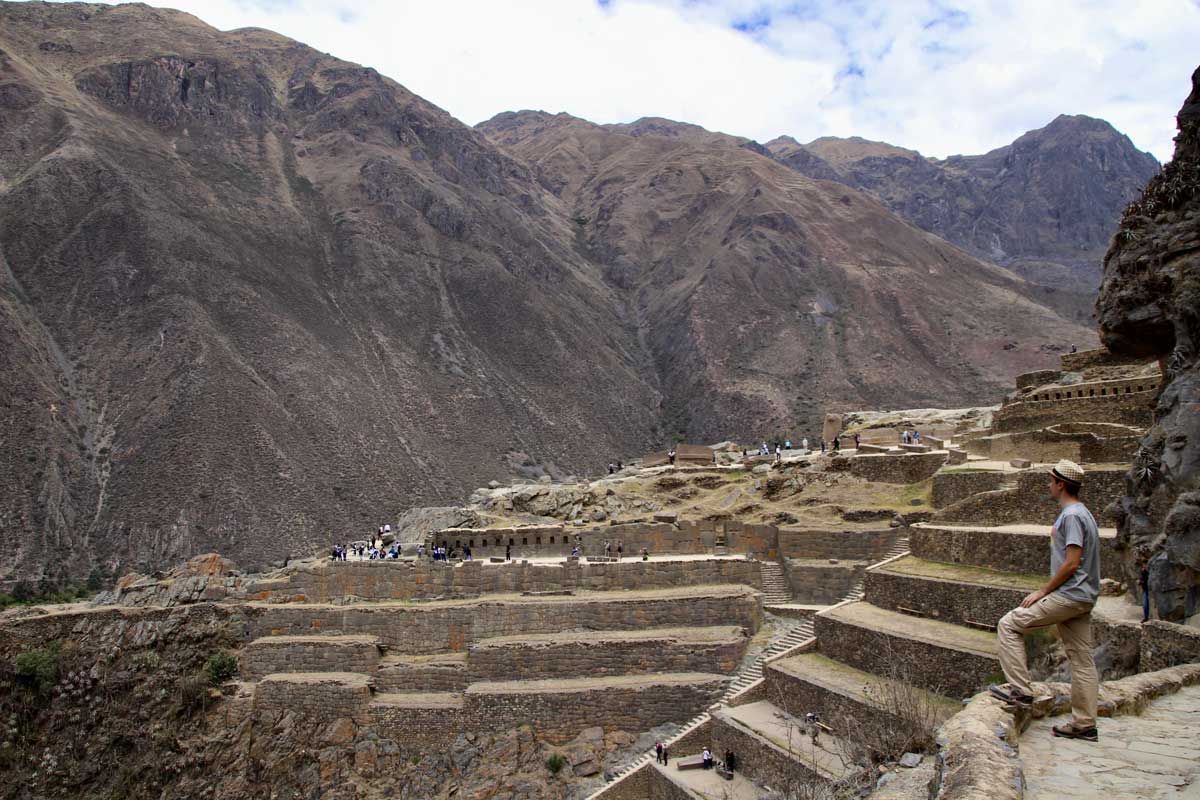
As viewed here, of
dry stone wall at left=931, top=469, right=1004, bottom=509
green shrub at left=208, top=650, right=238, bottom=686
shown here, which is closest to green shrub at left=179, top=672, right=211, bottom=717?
green shrub at left=208, top=650, right=238, bottom=686

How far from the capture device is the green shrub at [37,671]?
2334 centimetres

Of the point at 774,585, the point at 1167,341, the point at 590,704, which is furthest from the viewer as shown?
the point at 774,585

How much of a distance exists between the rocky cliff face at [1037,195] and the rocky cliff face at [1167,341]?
450 ft

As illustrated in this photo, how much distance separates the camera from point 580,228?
130 metres

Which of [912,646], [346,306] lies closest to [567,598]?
[912,646]

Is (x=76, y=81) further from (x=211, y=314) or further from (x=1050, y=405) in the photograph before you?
(x=1050, y=405)

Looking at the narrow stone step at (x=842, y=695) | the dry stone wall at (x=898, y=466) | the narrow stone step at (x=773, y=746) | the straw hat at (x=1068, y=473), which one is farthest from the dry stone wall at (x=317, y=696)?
Answer: the straw hat at (x=1068, y=473)

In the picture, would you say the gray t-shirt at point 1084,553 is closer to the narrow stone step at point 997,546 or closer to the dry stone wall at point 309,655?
the narrow stone step at point 997,546

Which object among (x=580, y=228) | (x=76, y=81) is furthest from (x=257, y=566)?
(x=580, y=228)

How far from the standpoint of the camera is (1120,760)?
632 centimetres

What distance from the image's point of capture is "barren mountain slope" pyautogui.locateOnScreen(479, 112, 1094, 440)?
272 feet

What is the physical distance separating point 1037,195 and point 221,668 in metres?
178

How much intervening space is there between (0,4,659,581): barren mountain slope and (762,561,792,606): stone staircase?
3258 centimetres

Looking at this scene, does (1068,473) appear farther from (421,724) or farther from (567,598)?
(421,724)
